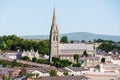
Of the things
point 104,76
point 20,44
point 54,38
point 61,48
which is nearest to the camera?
point 104,76

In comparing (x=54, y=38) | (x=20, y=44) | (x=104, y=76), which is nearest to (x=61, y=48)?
(x=54, y=38)

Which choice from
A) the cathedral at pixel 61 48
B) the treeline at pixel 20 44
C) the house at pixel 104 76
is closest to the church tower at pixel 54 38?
the cathedral at pixel 61 48

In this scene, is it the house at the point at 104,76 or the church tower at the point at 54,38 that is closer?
the house at the point at 104,76

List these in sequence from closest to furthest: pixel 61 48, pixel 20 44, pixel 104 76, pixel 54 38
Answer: pixel 104 76 → pixel 54 38 → pixel 61 48 → pixel 20 44

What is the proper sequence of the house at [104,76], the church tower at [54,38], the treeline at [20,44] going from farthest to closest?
the treeline at [20,44] < the church tower at [54,38] < the house at [104,76]

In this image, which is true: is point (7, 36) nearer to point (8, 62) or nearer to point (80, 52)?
point (80, 52)

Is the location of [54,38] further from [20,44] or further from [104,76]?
[104,76]

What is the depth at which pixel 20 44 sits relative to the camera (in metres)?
112

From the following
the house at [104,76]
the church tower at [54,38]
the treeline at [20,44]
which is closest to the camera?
the house at [104,76]

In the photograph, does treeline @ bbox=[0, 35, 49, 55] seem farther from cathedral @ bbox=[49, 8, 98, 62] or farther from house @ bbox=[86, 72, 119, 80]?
Answer: house @ bbox=[86, 72, 119, 80]

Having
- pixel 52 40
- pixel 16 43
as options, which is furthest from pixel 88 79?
pixel 16 43

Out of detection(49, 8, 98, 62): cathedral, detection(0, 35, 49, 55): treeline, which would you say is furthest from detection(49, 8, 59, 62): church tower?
detection(0, 35, 49, 55): treeline

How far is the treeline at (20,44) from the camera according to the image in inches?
4165

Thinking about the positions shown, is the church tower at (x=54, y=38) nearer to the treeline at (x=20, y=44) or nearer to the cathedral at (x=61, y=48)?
the cathedral at (x=61, y=48)
